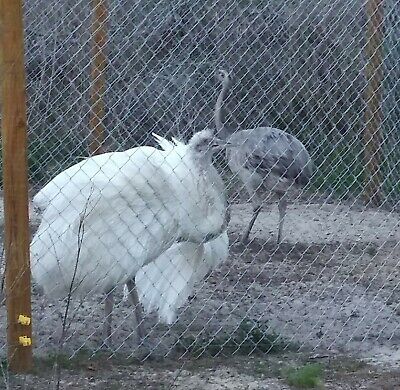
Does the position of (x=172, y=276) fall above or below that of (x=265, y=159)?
above

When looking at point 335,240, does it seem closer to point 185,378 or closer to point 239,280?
point 239,280

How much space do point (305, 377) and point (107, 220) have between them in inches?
41.2

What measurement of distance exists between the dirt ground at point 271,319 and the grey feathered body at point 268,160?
1.45 ft

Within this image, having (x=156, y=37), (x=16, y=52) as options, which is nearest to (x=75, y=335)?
(x=16, y=52)

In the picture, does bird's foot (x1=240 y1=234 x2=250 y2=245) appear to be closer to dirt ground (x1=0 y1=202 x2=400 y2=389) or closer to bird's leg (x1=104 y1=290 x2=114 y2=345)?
dirt ground (x1=0 y1=202 x2=400 y2=389)

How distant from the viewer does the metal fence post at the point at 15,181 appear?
10.2 ft

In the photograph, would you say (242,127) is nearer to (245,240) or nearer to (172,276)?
(245,240)

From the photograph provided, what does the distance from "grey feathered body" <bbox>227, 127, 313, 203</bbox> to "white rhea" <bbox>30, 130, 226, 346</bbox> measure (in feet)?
6.50

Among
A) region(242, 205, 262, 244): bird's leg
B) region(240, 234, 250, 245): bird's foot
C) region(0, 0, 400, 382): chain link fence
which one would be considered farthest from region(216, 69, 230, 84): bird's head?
region(240, 234, 250, 245): bird's foot

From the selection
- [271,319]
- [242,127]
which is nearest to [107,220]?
[271,319]

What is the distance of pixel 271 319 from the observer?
444 centimetres

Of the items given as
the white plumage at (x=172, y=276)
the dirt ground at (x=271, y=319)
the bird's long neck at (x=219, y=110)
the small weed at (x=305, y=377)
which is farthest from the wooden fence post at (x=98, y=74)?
the small weed at (x=305, y=377)

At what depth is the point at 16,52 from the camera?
3.12 m

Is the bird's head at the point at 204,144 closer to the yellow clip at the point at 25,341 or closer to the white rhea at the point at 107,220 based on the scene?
the white rhea at the point at 107,220
